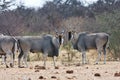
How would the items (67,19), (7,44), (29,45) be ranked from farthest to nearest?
(67,19) < (29,45) < (7,44)

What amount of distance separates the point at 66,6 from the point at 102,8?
53.4 ft

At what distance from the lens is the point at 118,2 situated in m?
61.3

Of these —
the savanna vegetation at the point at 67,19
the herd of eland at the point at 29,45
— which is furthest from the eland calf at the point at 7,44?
the savanna vegetation at the point at 67,19

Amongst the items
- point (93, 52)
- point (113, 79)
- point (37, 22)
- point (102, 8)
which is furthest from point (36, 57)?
point (102, 8)

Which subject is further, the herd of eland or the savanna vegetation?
the savanna vegetation

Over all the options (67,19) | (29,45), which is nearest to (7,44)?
(29,45)

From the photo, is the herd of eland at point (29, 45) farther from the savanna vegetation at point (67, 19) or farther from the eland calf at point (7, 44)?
the savanna vegetation at point (67, 19)

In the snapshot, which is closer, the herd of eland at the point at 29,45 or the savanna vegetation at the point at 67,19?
the herd of eland at the point at 29,45

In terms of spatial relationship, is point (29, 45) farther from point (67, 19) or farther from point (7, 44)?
point (67, 19)

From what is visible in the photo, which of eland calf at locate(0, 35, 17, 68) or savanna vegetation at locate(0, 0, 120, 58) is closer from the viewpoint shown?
eland calf at locate(0, 35, 17, 68)

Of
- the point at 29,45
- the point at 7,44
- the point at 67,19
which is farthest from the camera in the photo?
the point at 67,19

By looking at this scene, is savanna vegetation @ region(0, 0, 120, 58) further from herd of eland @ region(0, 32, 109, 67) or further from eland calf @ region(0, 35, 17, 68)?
eland calf @ region(0, 35, 17, 68)

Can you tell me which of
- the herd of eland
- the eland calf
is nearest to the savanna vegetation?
the herd of eland

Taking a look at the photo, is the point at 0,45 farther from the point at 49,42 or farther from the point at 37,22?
the point at 37,22
